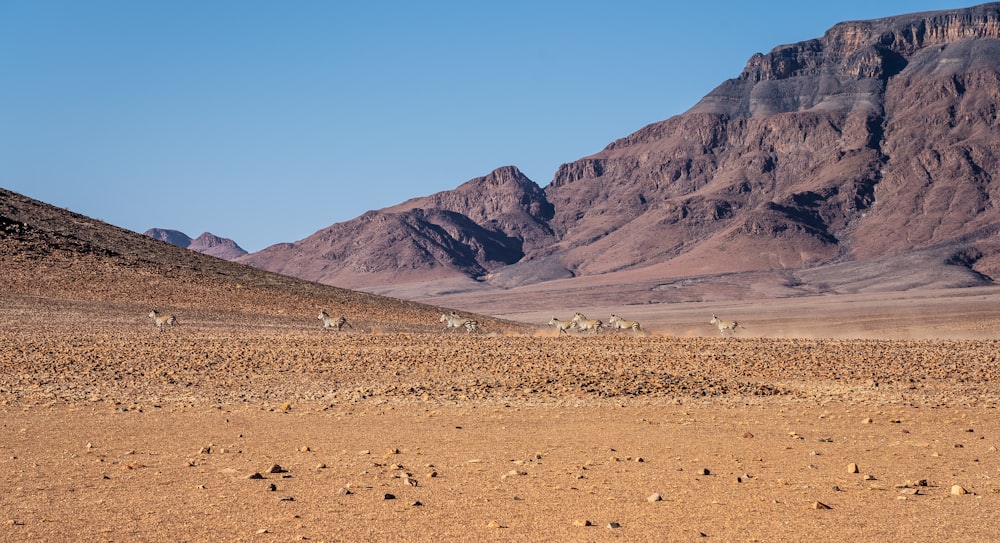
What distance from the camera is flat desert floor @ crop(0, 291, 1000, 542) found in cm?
919

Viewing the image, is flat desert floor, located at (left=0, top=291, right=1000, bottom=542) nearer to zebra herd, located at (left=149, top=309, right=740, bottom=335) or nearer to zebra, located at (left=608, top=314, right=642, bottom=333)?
zebra herd, located at (left=149, top=309, right=740, bottom=335)

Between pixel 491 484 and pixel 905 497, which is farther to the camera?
pixel 491 484

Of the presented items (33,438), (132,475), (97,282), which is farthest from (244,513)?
(97,282)

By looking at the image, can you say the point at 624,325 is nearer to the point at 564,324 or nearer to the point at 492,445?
the point at 564,324

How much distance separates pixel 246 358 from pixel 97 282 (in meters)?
24.7

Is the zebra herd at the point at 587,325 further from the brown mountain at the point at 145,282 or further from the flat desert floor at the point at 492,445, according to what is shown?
the flat desert floor at the point at 492,445

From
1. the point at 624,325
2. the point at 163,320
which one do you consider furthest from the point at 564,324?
the point at 163,320

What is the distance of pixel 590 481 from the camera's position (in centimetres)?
1105

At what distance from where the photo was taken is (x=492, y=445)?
1345cm

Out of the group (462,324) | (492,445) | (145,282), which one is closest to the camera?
(492,445)

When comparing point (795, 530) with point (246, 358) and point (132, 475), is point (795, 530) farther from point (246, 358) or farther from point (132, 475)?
point (246, 358)

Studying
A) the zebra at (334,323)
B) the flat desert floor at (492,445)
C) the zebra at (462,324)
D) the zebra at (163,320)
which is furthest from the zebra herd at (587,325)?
the flat desert floor at (492,445)

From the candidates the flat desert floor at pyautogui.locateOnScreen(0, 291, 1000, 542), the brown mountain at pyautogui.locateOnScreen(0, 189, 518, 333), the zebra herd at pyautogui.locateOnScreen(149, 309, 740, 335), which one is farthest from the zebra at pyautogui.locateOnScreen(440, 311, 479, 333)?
the flat desert floor at pyautogui.locateOnScreen(0, 291, 1000, 542)

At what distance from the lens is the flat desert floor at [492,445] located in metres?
9.19
